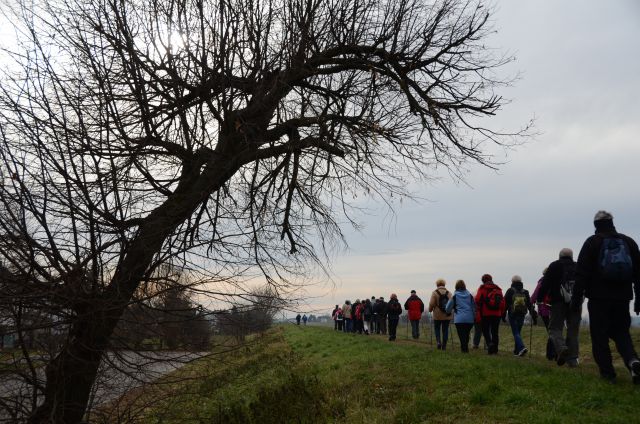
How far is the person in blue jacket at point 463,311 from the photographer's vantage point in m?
10.8

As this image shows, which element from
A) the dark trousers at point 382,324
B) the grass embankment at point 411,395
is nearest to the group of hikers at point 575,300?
the grass embankment at point 411,395

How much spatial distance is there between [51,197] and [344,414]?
487 centimetres

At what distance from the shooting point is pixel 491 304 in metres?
11.1

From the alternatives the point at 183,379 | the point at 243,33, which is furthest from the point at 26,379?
the point at 243,33

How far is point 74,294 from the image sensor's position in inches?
145

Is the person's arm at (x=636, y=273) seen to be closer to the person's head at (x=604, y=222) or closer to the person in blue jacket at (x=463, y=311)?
the person's head at (x=604, y=222)

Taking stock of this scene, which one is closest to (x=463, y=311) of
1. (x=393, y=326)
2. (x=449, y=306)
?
(x=449, y=306)

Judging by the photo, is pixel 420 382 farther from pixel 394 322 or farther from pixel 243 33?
pixel 394 322

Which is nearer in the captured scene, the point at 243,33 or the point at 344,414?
the point at 243,33

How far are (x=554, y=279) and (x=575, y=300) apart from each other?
155 centimetres

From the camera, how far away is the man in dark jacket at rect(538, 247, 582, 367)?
8.34m

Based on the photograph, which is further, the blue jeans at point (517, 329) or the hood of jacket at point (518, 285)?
the hood of jacket at point (518, 285)

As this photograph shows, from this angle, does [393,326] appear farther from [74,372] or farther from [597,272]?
[74,372]

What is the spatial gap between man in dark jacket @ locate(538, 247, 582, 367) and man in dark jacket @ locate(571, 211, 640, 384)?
1.78 m
